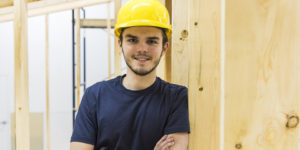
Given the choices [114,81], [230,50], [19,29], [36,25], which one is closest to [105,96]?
[114,81]

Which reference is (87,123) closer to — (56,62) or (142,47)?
(142,47)

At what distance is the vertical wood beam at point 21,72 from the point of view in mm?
1390

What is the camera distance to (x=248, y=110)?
756 millimetres

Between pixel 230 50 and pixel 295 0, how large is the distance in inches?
9.8

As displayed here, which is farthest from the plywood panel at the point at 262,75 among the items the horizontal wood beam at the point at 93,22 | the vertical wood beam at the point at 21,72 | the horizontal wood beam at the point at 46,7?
the horizontal wood beam at the point at 93,22

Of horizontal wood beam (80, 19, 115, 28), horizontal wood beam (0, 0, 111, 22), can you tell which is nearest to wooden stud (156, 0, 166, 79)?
horizontal wood beam (0, 0, 111, 22)

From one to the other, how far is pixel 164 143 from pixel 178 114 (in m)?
0.14

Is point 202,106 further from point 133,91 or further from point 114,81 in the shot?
point 114,81

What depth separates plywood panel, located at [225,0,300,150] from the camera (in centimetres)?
73

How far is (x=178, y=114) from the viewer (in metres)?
1.02

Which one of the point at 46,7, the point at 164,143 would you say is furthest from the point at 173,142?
the point at 46,7

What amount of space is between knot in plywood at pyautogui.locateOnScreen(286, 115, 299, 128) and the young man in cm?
37

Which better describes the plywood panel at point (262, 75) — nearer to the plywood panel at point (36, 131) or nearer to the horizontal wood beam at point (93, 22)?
the horizontal wood beam at point (93, 22)

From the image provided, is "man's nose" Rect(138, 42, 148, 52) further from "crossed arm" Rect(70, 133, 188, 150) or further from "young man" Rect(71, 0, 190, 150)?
"crossed arm" Rect(70, 133, 188, 150)
